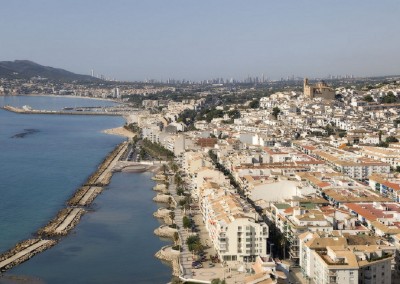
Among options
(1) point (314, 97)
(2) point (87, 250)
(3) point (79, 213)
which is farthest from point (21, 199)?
(1) point (314, 97)

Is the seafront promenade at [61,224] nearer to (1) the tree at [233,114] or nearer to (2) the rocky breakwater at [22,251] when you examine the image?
(2) the rocky breakwater at [22,251]

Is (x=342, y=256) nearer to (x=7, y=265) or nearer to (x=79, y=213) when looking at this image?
(x=7, y=265)

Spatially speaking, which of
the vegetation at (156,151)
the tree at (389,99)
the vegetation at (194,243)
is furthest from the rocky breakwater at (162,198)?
the tree at (389,99)

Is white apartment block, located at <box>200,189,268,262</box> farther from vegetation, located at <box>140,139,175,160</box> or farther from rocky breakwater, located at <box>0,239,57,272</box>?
vegetation, located at <box>140,139,175,160</box>

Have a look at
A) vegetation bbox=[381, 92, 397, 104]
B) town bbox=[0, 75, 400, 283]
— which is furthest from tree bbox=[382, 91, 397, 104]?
town bbox=[0, 75, 400, 283]

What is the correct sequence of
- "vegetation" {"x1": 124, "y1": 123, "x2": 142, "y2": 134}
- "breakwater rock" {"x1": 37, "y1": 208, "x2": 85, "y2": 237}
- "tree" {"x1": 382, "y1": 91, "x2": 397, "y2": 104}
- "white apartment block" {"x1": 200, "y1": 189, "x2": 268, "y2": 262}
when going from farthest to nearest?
1. "vegetation" {"x1": 124, "y1": 123, "x2": 142, "y2": 134}
2. "tree" {"x1": 382, "y1": 91, "x2": 397, "y2": 104}
3. "breakwater rock" {"x1": 37, "y1": 208, "x2": 85, "y2": 237}
4. "white apartment block" {"x1": 200, "y1": 189, "x2": 268, "y2": 262}

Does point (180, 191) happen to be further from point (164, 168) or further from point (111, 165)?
point (111, 165)
